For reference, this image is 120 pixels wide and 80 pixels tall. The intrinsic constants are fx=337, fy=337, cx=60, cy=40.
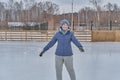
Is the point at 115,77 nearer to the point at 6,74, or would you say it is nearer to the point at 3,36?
the point at 6,74

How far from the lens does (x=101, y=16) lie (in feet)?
227

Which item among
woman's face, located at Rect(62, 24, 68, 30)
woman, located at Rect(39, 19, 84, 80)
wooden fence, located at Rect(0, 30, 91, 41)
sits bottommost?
wooden fence, located at Rect(0, 30, 91, 41)

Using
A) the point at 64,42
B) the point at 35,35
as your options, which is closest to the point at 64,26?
the point at 64,42

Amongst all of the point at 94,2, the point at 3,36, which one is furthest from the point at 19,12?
the point at 3,36

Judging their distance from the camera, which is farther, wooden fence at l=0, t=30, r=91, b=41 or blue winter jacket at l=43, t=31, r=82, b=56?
wooden fence at l=0, t=30, r=91, b=41

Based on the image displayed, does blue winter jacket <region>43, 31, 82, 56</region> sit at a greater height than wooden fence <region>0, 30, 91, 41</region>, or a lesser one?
greater

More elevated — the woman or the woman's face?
the woman's face

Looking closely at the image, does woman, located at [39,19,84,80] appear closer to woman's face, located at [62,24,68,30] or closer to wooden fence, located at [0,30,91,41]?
woman's face, located at [62,24,68,30]

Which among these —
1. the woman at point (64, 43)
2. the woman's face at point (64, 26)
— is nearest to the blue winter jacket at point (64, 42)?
the woman at point (64, 43)

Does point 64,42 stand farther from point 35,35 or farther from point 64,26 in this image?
point 35,35

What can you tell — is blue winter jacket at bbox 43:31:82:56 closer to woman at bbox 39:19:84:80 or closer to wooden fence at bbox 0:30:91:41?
woman at bbox 39:19:84:80

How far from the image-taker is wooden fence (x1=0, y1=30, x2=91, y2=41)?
29328mm

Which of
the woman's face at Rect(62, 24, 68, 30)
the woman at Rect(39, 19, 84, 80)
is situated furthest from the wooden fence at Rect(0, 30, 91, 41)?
the woman's face at Rect(62, 24, 68, 30)

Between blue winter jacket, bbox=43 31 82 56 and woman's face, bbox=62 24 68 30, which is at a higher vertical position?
woman's face, bbox=62 24 68 30
